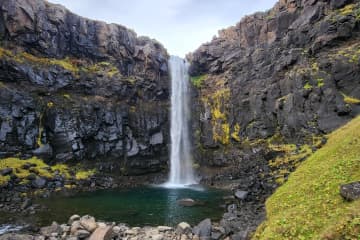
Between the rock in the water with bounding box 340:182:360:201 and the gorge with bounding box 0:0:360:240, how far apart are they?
10173mm

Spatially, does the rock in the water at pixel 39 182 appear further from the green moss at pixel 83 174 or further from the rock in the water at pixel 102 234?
the rock in the water at pixel 102 234

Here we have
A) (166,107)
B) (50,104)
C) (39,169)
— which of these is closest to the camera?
(39,169)

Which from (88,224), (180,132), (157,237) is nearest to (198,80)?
(180,132)

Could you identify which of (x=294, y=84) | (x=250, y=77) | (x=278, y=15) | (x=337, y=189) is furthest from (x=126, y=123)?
(x=337, y=189)

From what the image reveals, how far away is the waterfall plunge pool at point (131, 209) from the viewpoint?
2512 cm

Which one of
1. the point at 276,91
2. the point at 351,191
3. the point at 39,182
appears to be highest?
the point at 276,91

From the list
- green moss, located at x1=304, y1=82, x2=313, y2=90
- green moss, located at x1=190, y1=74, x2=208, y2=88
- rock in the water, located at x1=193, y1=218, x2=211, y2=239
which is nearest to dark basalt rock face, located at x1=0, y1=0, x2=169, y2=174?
green moss, located at x1=190, y1=74, x2=208, y2=88

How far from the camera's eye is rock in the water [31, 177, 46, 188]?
1555 inches

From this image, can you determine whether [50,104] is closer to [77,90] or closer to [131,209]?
[77,90]

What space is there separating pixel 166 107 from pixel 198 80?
12.0 metres

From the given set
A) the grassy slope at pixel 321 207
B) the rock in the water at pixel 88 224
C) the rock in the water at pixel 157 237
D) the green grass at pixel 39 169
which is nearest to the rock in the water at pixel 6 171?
the green grass at pixel 39 169

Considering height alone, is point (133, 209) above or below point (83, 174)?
below

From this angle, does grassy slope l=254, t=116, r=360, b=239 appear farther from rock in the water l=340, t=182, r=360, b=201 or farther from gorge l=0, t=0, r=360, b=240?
gorge l=0, t=0, r=360, b=240

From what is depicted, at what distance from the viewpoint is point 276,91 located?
49844mm
